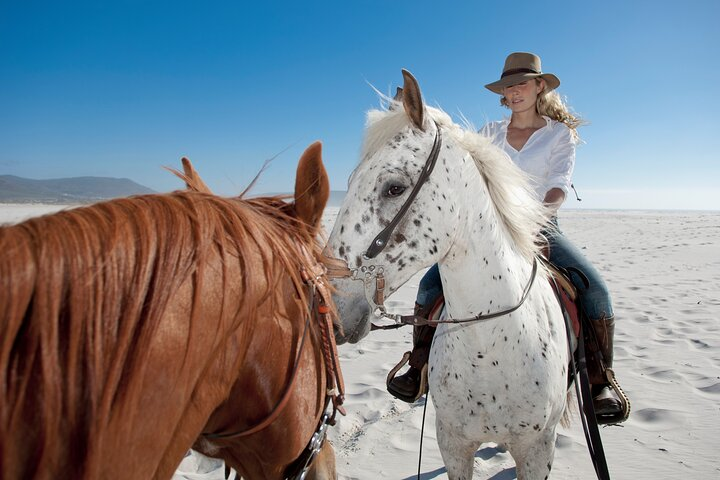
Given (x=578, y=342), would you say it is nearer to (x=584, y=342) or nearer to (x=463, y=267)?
(x=584, y=342)

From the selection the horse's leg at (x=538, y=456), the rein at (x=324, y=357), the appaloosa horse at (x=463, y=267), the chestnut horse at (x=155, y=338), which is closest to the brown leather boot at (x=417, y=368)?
the appaloosa horse at (x=463, y=267)

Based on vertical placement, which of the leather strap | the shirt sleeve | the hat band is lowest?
the leather strap

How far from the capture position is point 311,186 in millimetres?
1070

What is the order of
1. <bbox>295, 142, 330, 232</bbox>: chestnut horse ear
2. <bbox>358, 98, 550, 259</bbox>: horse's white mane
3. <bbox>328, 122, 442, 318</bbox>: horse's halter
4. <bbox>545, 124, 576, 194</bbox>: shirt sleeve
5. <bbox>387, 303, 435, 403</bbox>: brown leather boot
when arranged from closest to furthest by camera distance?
<bbox>295, 142, 330, 232</bbox>: chestnut horse ear, <bbox>328, 122, 442, 318</bbox>: horse's halter, <bbox>358, 98, 550, 259</bbox>: horse's white mane, <bbox>545, 124, 576, 194</bbox>: shirt sleeve, <bbox>387, 303, 435, 403</bbox>: brown leather boot

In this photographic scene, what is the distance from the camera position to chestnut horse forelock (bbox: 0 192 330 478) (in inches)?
22.0

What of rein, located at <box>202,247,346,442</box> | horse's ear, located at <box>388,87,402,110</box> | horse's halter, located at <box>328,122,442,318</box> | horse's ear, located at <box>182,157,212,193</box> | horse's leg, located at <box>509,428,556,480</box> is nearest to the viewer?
rein, located at <box>202,247,346,442</box>

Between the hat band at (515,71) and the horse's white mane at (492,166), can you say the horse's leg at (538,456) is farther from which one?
the hat band at (515,71)

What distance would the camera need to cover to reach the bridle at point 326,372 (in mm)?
926

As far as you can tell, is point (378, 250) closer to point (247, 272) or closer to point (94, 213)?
point (247, 272)

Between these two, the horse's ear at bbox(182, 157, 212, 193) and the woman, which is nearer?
the horse's ear at bbox(182, 157, 212, 193)

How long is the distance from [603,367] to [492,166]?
1.45 meters

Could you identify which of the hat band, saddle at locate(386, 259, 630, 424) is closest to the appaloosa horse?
saddle at locate(386, 259, 630, 424)

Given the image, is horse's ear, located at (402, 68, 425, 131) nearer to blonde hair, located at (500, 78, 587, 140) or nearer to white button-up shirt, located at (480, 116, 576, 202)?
white button-up shirt, located at (480, 116, 576, 202)

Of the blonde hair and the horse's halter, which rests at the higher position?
the blonde hair
